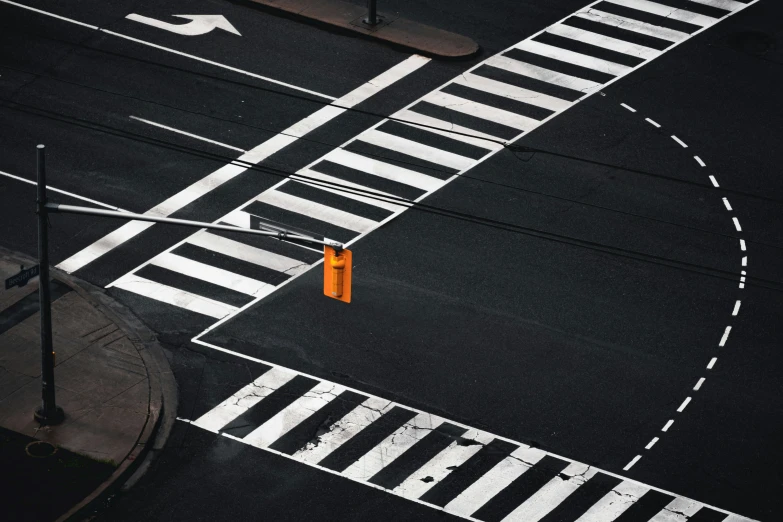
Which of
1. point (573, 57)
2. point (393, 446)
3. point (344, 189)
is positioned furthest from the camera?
point (573, 57)

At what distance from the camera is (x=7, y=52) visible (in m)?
35.2

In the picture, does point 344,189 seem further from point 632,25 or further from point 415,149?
point 632,25

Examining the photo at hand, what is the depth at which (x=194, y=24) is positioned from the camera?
121 ft

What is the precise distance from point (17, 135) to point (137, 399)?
9.90 meters

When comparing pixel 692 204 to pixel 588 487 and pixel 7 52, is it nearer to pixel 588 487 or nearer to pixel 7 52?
pixel 588 487

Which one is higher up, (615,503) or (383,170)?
(383,170)

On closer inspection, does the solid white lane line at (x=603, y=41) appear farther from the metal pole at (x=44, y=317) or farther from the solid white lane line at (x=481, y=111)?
the metal pole at (x=44, y=317)

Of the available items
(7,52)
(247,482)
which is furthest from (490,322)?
(7,52)

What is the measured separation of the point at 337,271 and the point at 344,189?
34.2 feet

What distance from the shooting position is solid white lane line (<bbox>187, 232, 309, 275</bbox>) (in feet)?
96.1

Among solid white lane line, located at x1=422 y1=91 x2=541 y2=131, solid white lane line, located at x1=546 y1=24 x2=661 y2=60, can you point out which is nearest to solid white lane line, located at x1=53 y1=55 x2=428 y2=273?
solid white lane line, located at x1=422 y1=91 x2=541 y2=131

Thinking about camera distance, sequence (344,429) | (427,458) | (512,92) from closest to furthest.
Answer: (427,458) → (344,429) → (512,92)

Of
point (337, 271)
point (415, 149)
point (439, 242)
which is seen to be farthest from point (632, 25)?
point (337, 271)

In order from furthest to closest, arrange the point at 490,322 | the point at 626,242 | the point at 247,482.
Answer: the point at 626,242
the point at 490,322
the point at 247,482
